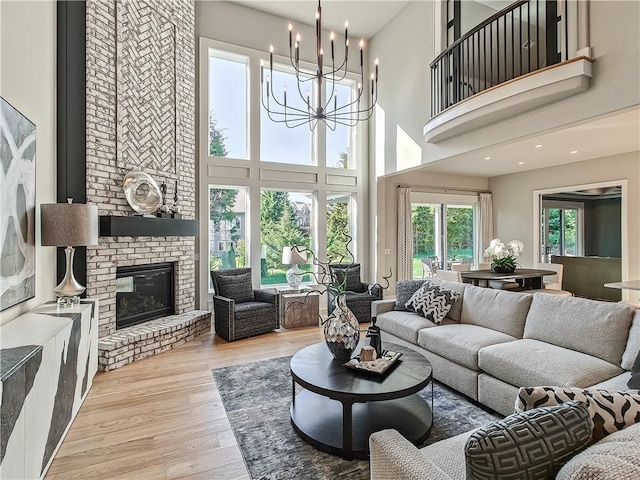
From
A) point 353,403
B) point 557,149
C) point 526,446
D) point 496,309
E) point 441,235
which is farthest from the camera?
point 441,235

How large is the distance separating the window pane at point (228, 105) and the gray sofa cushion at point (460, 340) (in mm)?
4184

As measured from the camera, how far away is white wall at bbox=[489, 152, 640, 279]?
579 cm

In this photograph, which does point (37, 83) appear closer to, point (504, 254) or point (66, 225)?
point (66, 225)

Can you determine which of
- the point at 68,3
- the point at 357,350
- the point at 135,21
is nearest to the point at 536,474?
the point at 357,350

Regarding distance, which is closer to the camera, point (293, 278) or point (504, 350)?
point (504, 350)

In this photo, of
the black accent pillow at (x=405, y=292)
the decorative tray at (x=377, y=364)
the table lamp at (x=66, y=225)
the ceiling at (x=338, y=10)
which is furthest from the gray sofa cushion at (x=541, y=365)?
the ceiling at (x=338, y=10)

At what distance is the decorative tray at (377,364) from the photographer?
91.7 inches

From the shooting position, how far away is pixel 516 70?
5.20m

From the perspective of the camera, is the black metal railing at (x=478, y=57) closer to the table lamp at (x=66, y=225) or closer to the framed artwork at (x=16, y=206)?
the table lamp at (x=66, y=225)

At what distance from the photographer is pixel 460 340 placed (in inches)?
118

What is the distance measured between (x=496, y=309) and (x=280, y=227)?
3.84 m

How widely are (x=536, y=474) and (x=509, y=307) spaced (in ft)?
8.38

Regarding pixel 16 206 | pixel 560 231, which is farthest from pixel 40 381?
pixel 560 231

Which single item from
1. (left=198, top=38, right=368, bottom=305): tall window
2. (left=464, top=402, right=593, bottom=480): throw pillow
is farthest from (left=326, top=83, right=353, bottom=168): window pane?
(left=464, top=402, right=593, bottom=480): throw pillow
